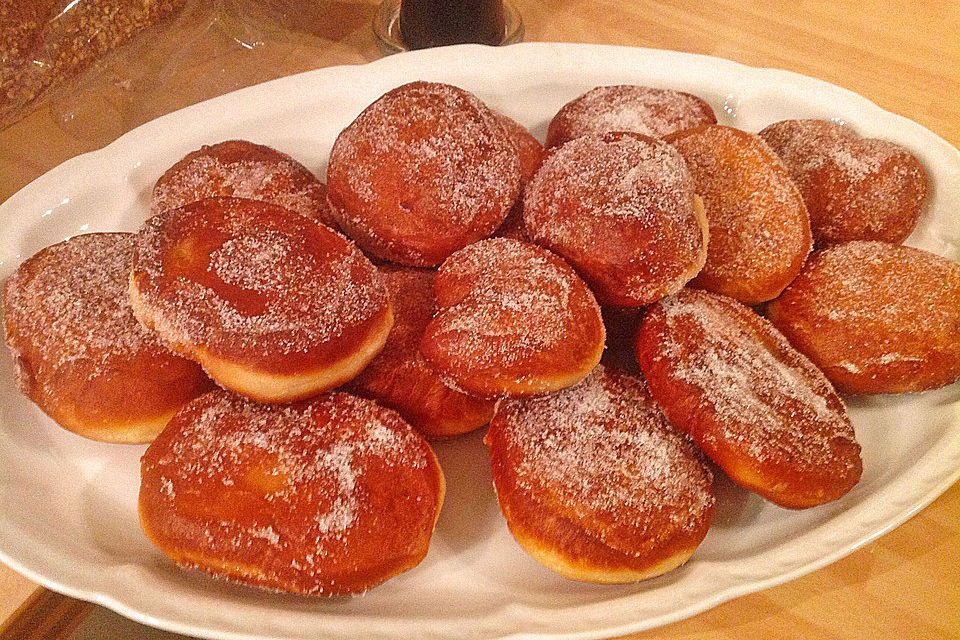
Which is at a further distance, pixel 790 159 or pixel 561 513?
pixel 790 159

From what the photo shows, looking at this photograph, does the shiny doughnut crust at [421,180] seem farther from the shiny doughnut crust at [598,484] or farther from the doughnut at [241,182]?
the shiny doughnut crust at [598,484]

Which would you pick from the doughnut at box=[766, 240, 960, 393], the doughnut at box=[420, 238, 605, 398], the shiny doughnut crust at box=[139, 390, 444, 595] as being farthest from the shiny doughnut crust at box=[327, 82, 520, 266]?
the doughnut at box=[766, 240, 960, 393]

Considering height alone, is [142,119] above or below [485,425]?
above

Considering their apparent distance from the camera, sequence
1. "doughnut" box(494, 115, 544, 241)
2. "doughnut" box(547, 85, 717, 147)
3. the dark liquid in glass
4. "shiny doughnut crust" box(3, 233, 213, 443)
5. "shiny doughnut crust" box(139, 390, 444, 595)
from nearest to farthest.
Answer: "shiny doughnut crust" box(139, 390, 444, 595) < "shiny doughnut crust" box(3, 233, 213, 443) < "doughnut" box(494, 115, 544, 241) < "doughnut" box(547, 85, 717, 147) < the dark liquid in glass

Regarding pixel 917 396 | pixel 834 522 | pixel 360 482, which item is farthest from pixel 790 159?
pixel 360 482

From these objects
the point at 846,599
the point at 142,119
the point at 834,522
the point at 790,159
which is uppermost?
the point at 790,159

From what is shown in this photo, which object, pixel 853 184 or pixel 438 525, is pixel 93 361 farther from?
pixel 853 184

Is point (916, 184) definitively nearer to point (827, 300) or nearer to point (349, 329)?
point (827, 300)

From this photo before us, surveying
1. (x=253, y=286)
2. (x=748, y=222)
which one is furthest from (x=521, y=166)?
(x=253, y=286)

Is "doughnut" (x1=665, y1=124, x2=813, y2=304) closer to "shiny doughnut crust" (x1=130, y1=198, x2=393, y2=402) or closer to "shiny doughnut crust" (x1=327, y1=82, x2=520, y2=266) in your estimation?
"shiny doughnut crust" (x1=327, y1=82, x2=520, y2=266)
